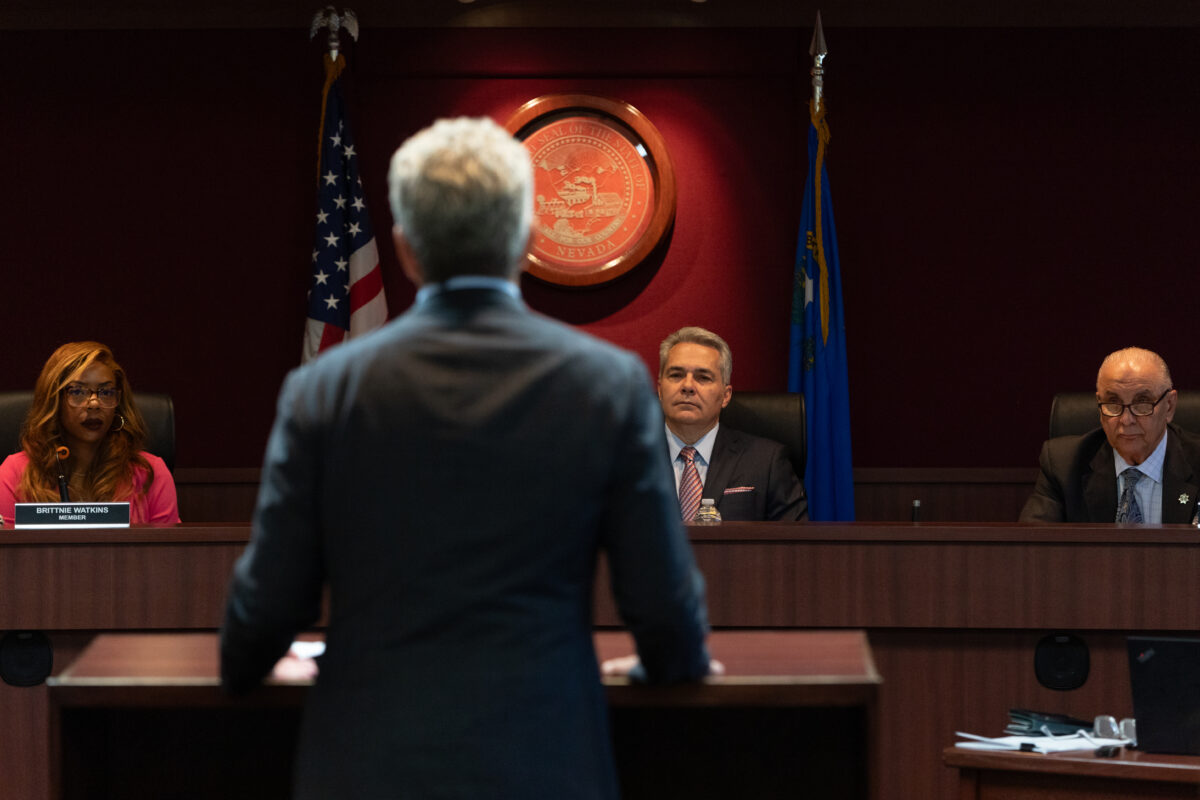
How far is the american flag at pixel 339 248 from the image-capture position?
495cm

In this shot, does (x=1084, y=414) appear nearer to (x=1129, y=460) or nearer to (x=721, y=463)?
(x=1129, y=460)

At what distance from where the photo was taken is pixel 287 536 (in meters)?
1.26

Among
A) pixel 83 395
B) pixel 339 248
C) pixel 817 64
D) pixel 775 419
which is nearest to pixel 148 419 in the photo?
pixel 83 395

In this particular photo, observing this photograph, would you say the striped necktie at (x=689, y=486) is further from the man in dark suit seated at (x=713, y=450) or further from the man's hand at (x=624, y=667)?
the man's hand at (x=624, y=667)

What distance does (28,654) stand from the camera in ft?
9.08

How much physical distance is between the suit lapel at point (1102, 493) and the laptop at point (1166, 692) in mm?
1686

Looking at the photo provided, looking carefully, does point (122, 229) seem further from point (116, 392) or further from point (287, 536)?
point (287, 536)

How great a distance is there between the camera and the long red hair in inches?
145

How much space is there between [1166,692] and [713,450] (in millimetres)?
1901

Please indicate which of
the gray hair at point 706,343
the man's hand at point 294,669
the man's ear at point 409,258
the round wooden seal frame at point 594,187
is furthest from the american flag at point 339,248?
the man's ear at point 409,258

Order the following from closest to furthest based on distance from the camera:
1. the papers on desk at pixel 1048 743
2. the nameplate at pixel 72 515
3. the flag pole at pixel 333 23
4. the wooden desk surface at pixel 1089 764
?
the wooden desk surface at pixel 1089 764, the papers on desk at pixel 1048 743, the nameplate at pixel 72 515, the flag pole at pixel 333 23

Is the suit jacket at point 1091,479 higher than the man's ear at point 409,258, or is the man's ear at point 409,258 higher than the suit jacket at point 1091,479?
the man's ear at point 409,258

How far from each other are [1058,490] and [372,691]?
2968 mm

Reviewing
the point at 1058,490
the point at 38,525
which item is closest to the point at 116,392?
the point at 38,525
